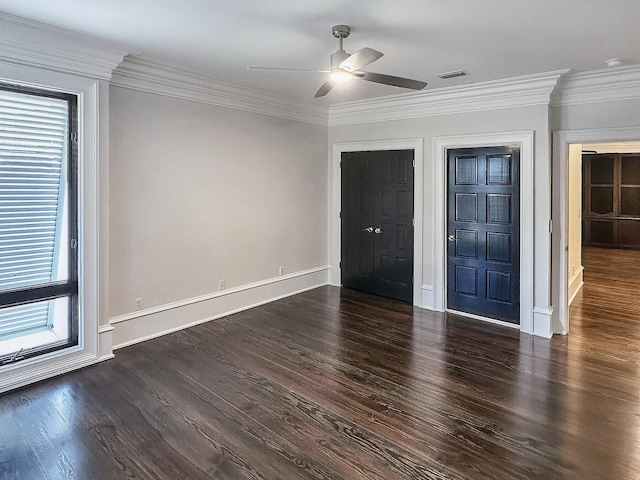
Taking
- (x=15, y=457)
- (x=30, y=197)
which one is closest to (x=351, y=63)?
(x=30, y=197)

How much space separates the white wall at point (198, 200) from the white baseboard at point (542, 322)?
122 inches

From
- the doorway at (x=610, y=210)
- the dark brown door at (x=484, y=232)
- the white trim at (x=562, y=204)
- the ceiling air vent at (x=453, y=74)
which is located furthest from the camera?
the doorway at (x=610, y=210)

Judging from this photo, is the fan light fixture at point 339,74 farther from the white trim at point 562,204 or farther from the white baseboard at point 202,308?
the white baseboard at point 202,308

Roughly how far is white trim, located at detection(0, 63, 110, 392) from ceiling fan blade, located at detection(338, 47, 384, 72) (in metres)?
2.17

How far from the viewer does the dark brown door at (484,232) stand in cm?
485

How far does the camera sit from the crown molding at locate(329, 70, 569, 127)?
452 cm

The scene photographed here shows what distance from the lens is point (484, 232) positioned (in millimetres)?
5055

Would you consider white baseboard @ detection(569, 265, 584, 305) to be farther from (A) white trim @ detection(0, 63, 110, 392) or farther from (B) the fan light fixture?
(A) white trim @ detection(0, 63, 110, 392)

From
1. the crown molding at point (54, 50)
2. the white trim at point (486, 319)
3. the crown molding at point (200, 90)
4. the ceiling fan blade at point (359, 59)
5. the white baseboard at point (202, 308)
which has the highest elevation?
the crown molding at point (200, 90)

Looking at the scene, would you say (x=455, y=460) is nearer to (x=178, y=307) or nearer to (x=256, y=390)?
(x=256, y=390)

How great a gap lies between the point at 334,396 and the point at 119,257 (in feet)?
7.99

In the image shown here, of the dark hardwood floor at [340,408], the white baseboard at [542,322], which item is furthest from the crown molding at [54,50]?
the white baseboard at [542,322]

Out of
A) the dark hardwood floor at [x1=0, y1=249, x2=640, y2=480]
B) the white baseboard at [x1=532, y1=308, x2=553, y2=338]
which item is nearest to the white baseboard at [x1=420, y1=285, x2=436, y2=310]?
the dark hardwood floor at [x1=0, y1=249, x2=640, y2=480]

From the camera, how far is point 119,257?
4172mm
